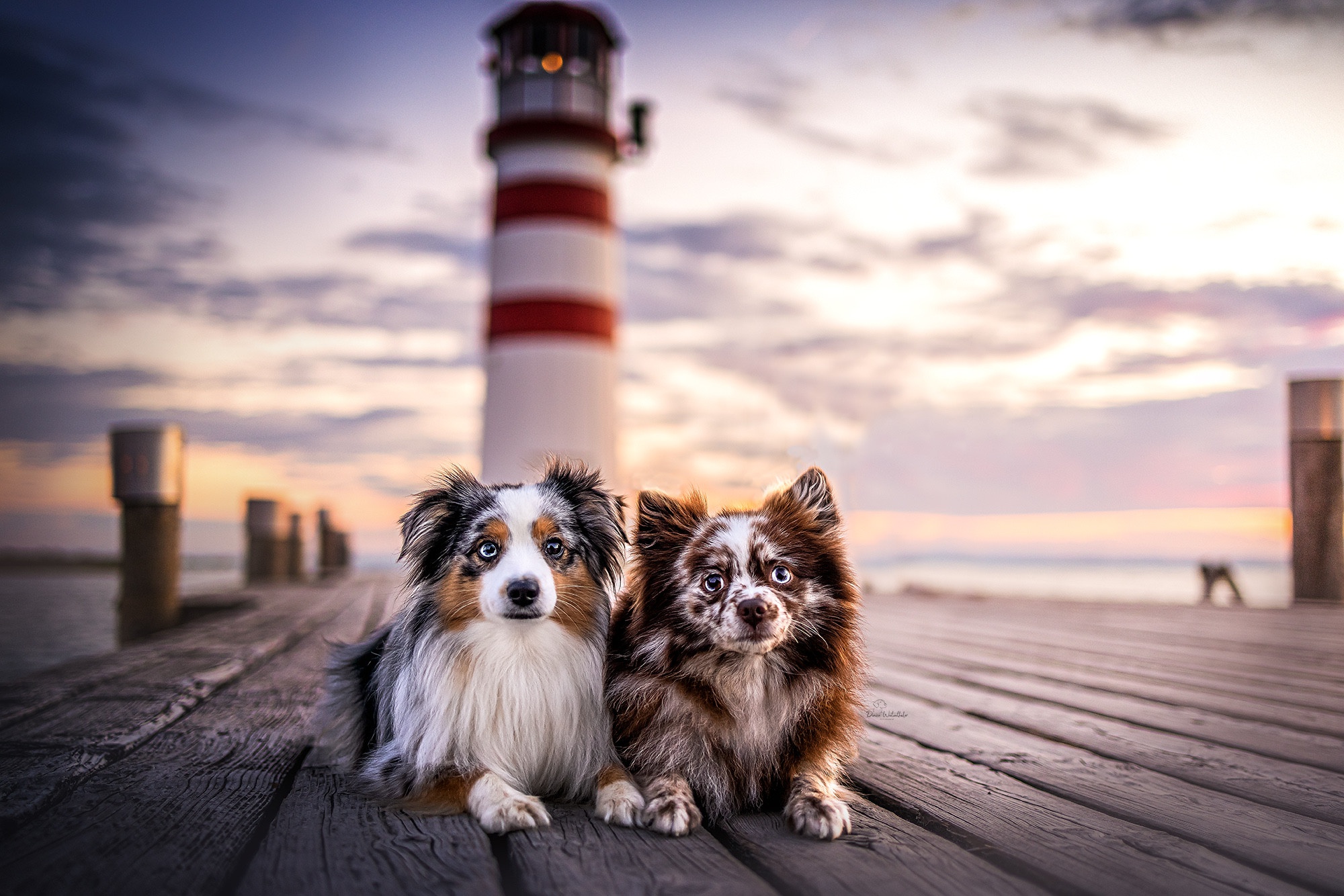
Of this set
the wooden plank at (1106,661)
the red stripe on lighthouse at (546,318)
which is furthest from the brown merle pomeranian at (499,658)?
the red stripe on lighthouse at (546,318)

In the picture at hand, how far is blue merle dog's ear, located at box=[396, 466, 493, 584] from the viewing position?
2.03m

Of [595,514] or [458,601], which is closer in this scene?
[458,601]

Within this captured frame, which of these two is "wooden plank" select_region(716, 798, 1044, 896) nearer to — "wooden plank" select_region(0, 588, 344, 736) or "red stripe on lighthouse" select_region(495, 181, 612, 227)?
"wooden plank" select_region(0, 588, 344, 736)

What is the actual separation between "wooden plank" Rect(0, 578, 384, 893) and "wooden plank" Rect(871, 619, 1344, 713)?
3.13 metres

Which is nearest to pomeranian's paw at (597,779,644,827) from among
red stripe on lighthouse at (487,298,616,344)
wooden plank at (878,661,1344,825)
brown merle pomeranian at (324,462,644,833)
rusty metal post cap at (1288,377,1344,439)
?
brown merle pomeranian at (324,462,644,833)

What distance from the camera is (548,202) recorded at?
814cm

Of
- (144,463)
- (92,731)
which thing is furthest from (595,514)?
(144,463)

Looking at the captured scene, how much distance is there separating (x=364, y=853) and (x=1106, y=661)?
354cm

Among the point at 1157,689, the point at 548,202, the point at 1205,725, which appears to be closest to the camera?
the point at 1205,725

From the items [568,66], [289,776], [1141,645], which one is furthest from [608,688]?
[568,66]

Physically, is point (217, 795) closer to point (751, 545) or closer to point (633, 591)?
point (633, 591)

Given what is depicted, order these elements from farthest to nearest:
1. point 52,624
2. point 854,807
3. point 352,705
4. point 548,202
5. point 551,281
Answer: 1. point 548,202
2. point 551,281
3. point 52,624
4. point 352,705
5. point 854,807

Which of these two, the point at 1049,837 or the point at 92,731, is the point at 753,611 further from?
the point at 92,731

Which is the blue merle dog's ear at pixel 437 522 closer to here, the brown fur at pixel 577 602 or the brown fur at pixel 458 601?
the brown fur at pixel 458 601
